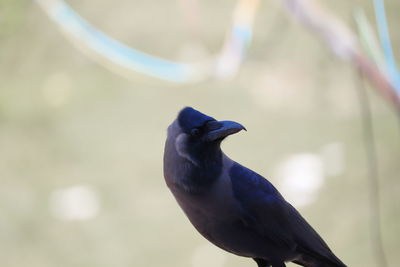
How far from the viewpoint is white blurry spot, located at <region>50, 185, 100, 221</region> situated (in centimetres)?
137

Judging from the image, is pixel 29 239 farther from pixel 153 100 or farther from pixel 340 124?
pixel 340 124

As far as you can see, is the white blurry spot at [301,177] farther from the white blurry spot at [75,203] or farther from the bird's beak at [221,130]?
the bird's beak at [221,130]

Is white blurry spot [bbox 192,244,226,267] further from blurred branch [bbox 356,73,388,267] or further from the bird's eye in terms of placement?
the bird's eye

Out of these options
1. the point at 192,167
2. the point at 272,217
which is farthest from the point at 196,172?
the point at 272,217

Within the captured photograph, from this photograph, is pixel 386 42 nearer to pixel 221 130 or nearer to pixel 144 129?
pixel 144 129

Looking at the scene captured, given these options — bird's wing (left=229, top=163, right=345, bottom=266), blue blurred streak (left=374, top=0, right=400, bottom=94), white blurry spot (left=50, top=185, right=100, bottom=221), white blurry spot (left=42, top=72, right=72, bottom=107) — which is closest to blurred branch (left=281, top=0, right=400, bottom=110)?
blue blurred streak (left=374, top=0, right=400, bottom=94)

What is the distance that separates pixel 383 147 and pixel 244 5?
1.91 feet

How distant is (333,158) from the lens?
148 centimetres

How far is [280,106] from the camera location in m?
1.45

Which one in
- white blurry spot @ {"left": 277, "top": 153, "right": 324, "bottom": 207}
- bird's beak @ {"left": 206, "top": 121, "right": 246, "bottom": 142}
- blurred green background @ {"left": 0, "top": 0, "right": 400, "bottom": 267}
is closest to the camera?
bird's beak @ {"left": 206, "top": 121, "right": 246, "bottom": 142}

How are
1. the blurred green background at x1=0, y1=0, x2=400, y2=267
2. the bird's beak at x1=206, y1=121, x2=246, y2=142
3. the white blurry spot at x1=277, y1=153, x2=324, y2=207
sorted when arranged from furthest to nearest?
1. the white blurry spot at x1=277, y1=153, x2=324, y2=207
2. the blurred green background at x1=0, y1=0, x2=400, y2=267
3. the bird's beak at x1=206, y1=121, x2=246, y2=142

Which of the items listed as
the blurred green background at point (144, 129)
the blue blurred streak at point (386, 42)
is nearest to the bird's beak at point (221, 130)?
the blurred green background at point (144, 129)

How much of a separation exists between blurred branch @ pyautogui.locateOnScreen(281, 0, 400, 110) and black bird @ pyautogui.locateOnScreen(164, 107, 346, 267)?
92cm

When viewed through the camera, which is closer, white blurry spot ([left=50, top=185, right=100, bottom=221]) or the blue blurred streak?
white blurry spot ([left=50, top=185, right=100, bottom=221])
